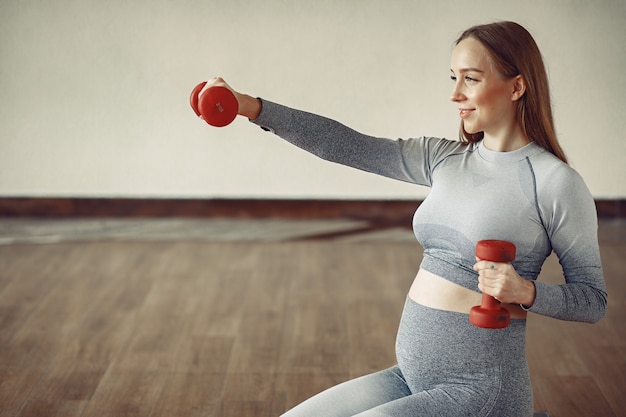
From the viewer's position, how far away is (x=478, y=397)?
1.61m

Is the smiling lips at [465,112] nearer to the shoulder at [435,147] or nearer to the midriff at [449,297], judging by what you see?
the shoulder at [435,147]

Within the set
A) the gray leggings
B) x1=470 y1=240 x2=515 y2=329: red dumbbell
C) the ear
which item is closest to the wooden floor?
the gray leggings

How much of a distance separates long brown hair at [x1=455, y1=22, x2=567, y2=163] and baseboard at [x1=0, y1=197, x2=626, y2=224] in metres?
2.54

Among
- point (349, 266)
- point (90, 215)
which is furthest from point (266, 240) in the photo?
point (90, 215)

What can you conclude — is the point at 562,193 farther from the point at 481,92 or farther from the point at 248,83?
the point at 248,83

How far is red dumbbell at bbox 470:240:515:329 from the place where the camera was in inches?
56.1

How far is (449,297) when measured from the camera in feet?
5.32

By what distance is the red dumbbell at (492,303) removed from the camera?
142 cm

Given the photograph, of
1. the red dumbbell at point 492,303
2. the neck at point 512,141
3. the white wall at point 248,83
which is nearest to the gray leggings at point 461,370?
the red dumbbell at point 492,303

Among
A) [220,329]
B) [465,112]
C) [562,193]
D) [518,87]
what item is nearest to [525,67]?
[518,87]

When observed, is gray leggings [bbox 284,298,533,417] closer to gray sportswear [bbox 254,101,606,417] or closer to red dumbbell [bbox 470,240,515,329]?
gray sportswear [bbox 254,101,606,417]

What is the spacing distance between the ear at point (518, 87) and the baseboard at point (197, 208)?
101 inches

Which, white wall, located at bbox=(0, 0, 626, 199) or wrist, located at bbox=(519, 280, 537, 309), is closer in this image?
wrist, located at bbox=(519, 280, 537, 309)

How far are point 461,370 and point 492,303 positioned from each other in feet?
0.69
